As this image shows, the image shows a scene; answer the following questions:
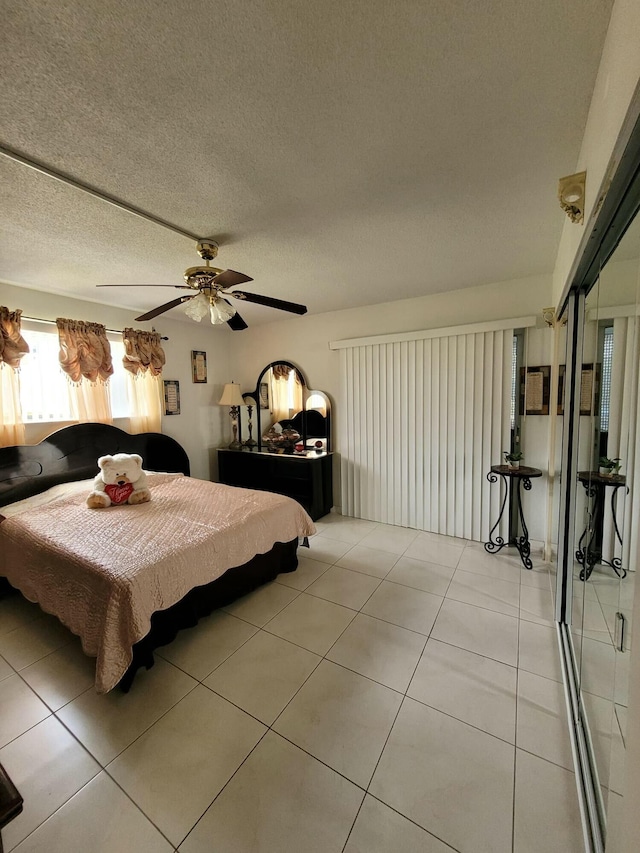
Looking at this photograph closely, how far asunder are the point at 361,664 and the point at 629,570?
1.45 m

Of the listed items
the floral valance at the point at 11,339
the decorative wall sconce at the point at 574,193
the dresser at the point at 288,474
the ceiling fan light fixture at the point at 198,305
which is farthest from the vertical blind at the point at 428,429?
the floral valance at the point at 11,339

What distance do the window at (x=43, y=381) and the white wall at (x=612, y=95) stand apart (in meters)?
3.75

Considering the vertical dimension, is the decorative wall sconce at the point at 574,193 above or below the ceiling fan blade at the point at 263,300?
above

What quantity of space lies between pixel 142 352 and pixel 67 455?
48.4 inches

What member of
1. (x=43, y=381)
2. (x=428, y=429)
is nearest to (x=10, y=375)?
(x=43, y=381)

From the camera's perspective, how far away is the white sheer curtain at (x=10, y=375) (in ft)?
8.52

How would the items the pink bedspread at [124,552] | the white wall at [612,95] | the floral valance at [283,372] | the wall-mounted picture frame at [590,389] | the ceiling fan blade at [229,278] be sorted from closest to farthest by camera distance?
1. the white wall at [612,95]
2. the wall-mounted picture frame at [590,389]
3. the pink bedspread at [124,552]
4. the ceiling fan blade at [229,278]
5. the floral valance at [283,372]

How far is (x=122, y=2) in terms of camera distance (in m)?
0.81

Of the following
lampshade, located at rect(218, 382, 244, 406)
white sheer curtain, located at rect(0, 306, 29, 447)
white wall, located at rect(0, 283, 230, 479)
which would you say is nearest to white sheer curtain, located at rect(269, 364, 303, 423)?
lampshade, located at rect(218, 382, 244, 406)

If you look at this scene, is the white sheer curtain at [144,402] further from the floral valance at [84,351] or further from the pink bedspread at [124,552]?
the pink bedspread at [124,552]

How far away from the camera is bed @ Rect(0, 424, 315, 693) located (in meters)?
1.59

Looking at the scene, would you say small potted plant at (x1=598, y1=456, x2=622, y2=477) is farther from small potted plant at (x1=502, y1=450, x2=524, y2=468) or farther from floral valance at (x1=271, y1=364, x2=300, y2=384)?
floral valance at (x1=271, y1=364, x2=300, y2=384)

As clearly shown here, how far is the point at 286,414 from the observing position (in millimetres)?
4203

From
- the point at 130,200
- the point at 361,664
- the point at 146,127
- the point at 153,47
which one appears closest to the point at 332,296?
the point at 130,200
